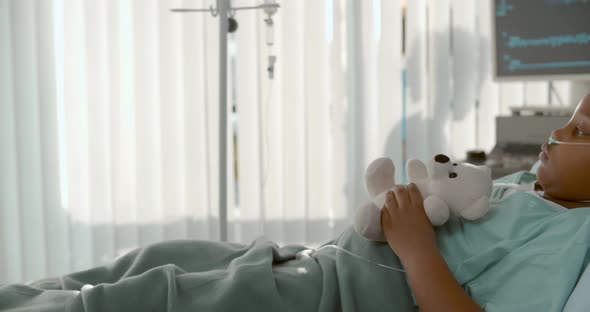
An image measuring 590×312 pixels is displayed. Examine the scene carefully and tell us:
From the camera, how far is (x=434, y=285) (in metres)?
1.23

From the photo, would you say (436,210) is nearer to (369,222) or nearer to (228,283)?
(369,222)

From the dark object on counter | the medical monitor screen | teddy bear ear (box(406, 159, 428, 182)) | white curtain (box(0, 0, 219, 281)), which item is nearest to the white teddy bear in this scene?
teddy bear ear (box(406, 159, 428, 182))

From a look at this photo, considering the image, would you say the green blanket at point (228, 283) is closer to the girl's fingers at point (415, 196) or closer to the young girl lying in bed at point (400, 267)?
the young girl lying in bed at point (400, 267)

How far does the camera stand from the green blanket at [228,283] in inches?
47.3

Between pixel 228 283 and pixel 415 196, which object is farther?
pixel 415 196

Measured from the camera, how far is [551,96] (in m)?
3.33

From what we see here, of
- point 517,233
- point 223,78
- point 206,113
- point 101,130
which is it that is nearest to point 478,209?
point 517,233

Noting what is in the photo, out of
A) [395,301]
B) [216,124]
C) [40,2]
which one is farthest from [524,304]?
[40,2]

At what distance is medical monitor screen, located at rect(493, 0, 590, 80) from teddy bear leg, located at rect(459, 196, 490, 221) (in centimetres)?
152

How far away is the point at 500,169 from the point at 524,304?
1.37m

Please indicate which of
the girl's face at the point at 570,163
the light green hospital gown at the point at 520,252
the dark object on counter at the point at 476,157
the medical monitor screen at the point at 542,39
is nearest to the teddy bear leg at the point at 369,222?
the light green hospital gown at the point at 520,252

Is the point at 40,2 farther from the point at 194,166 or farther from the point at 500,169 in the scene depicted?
the point at 500,169

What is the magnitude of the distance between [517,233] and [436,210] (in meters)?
0.16

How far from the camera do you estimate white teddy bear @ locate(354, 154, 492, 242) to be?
1352mm
